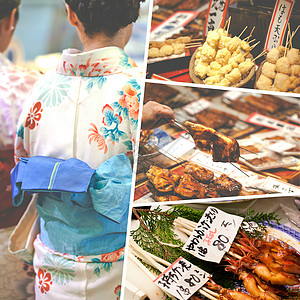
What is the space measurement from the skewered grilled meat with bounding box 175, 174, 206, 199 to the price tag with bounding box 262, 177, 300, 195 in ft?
1.00

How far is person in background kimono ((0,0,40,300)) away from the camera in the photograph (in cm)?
118

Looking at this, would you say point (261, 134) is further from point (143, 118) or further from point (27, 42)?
point (27, 42)

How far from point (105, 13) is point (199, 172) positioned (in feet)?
2.37

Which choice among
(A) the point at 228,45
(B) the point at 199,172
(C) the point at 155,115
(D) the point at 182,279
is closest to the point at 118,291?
(D) the point at 182,279

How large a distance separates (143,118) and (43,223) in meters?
→ 0.55

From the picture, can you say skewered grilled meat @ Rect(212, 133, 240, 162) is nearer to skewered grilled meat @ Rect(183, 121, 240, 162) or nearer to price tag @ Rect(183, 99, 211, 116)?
skewered grilled meat @ Rect(183, 121, 240, 162)

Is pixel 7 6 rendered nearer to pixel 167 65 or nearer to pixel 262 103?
pixel 167 65

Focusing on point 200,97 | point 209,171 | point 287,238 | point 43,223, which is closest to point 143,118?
point 200,97

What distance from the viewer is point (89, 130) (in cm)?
123

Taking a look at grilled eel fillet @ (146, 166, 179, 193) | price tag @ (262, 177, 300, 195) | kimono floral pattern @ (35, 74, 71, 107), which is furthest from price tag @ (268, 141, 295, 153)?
kimono floral pattern @ (35, 74, 71, 107)

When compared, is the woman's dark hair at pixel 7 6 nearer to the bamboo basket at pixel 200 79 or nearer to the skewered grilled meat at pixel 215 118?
the bamboo basket at pixel 200 79

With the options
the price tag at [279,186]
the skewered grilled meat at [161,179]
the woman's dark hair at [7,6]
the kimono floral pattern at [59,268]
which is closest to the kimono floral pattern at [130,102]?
the skewered grilled meat at [161,179]

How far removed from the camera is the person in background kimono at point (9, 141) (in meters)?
1.18

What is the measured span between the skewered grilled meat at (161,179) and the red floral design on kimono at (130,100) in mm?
240
